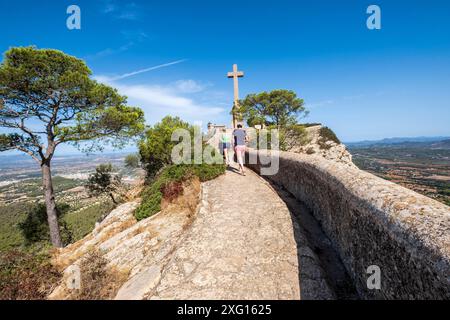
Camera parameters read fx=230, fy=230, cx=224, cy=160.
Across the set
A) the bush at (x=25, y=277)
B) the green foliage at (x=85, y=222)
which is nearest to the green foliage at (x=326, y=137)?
the green foliage at (x=85, y=222)

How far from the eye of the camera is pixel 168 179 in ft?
29.5

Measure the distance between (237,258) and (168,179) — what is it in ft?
17.7

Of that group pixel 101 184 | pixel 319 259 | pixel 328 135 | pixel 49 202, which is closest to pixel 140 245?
pixel 319 259

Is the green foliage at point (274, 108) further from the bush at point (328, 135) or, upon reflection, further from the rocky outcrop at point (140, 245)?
the rocky outcrop at point (140, 245)

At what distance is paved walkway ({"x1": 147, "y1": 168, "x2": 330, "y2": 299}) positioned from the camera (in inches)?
139

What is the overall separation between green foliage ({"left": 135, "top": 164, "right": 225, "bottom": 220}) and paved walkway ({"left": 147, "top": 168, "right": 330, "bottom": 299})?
89.7 inches

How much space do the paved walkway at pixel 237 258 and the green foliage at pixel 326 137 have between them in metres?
18.6

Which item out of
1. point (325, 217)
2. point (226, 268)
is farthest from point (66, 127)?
point (325, 217)

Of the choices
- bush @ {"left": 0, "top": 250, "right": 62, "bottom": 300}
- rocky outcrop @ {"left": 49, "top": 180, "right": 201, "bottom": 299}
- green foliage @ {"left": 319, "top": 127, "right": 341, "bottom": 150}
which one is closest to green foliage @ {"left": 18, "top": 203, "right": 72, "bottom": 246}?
rocky outcrop @ {"left": 49, "top": 180, "right": 201, "bottom": 299}

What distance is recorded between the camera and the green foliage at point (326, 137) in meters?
23.4
